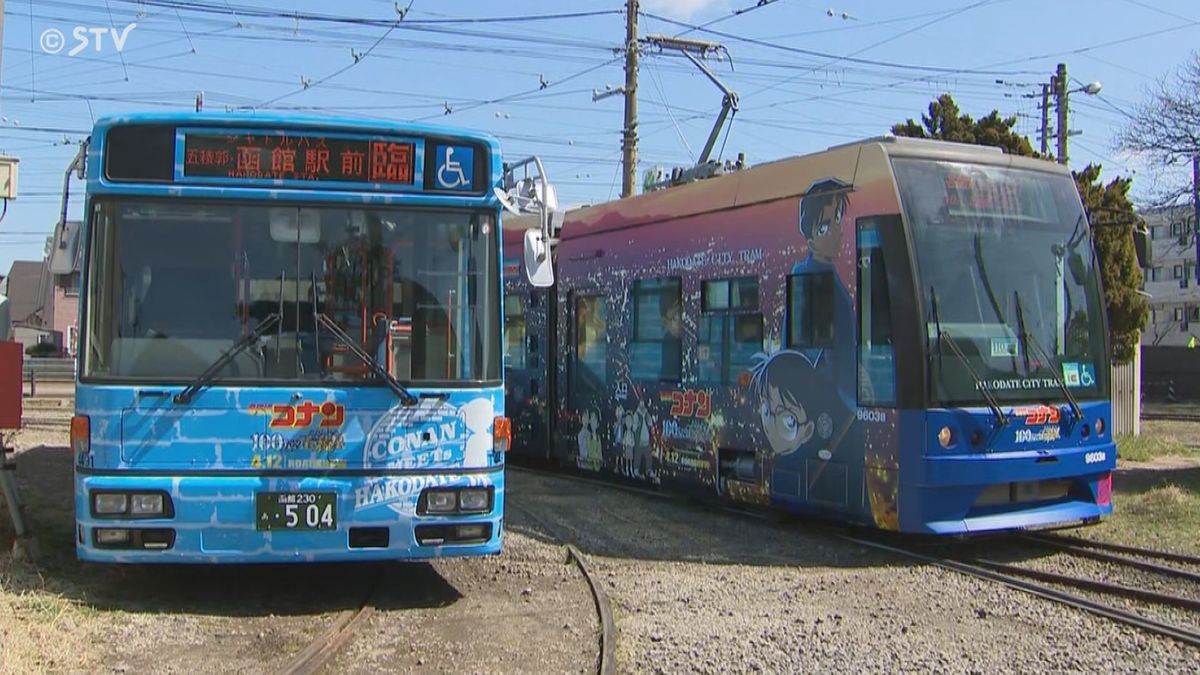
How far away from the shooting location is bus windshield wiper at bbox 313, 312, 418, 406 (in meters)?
6.88

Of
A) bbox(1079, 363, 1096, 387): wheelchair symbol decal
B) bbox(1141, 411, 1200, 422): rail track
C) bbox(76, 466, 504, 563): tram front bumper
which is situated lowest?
bbox(1141, 411, 1200, 422): rail track

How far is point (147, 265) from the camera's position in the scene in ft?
22.1

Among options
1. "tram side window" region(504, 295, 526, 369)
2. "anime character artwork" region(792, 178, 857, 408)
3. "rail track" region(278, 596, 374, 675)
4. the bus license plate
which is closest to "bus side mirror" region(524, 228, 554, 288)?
the bus license plate

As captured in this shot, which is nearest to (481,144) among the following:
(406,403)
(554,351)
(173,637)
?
(406,403)

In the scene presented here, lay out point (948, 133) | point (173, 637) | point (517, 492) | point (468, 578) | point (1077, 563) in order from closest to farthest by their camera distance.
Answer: point (173, 637)
point (468, 578)
point (1077, 563)
point (517, 492)
point (948, 133)

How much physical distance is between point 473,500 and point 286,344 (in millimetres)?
1485

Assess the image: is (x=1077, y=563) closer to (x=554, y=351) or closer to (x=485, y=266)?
(x=485, y=266)

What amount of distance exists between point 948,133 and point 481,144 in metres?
15.7

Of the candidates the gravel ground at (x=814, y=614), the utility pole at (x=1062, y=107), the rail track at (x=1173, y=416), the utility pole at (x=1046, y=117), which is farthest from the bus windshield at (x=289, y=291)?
the rail track at (x=1173, y=416)

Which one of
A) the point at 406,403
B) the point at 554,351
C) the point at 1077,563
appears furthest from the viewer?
the point at 554,351

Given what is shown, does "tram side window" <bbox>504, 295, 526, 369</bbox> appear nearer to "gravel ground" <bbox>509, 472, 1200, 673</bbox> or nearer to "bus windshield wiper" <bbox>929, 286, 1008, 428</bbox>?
"gravel ground" <bbox>509, 472, 1200, 673</bbox>

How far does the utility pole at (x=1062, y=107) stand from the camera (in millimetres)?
26969

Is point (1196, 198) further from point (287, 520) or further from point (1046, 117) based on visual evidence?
point (1046, 117)

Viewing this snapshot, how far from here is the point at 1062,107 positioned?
2711 cm
